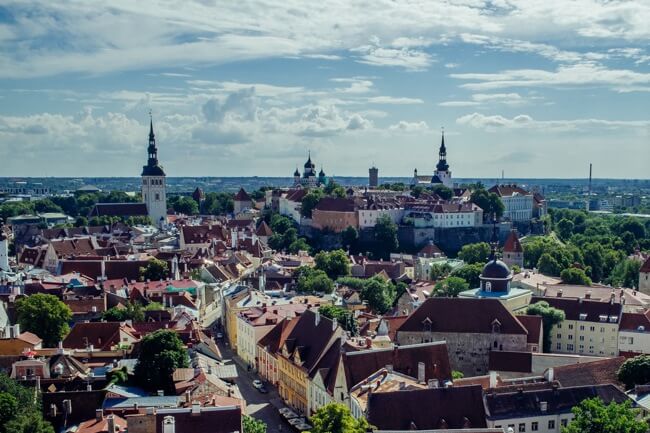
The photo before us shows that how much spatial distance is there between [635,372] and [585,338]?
1668cm

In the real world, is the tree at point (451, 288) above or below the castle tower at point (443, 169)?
→ below

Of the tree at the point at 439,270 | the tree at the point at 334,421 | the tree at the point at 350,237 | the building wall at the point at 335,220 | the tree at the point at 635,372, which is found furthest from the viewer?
the building wall at the point at 335,220

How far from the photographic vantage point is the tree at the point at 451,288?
2795 inches

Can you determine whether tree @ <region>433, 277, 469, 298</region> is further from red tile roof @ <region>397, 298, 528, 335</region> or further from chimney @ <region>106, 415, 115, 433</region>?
chimney @ <region>106, 415, 115, 433</region>

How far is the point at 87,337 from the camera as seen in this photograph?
5294cm

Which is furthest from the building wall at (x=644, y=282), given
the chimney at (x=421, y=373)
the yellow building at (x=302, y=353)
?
the chimney at (x=421, y=373)

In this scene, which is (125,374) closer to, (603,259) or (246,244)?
(246,244)

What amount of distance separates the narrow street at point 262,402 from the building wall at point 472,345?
30.7 ft

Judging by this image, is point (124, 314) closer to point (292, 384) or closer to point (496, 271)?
point (292, 384)

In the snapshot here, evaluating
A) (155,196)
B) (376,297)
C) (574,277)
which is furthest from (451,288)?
(155,196)

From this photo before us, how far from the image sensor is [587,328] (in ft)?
197

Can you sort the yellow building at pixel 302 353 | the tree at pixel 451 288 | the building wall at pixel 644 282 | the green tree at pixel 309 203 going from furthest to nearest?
the green tree at pixel 309 203 → the building wall at pixel 644 282 → the tree at pixel 451 288 → the yellow building at pixel 302 353

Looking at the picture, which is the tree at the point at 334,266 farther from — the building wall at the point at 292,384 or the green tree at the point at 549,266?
the building wall at the point at 292,384

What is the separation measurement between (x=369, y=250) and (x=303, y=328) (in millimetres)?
66667
